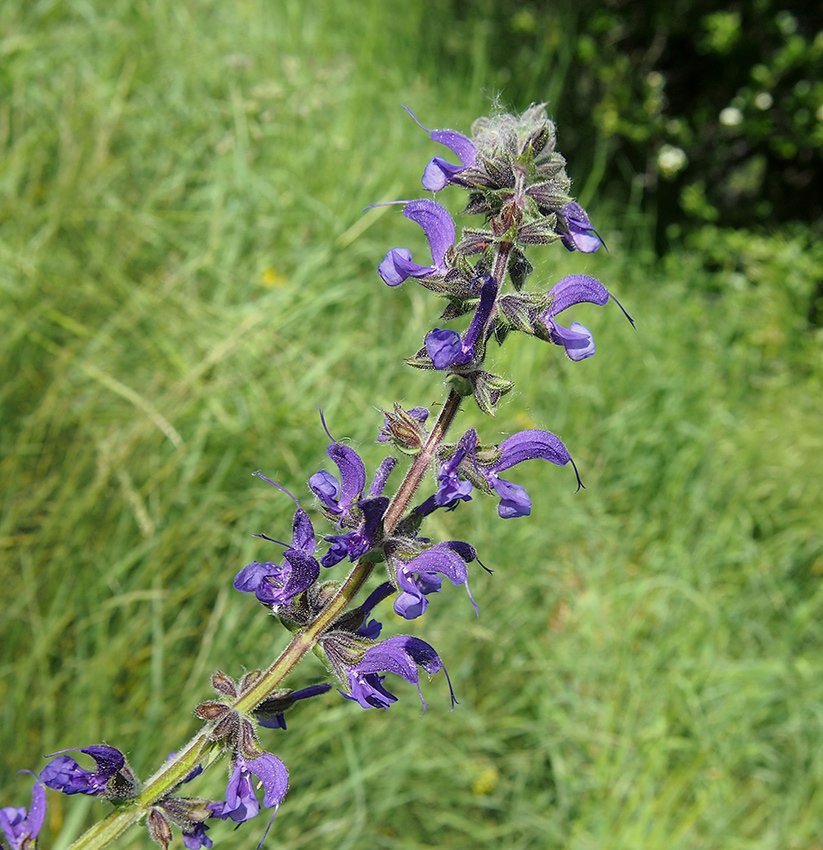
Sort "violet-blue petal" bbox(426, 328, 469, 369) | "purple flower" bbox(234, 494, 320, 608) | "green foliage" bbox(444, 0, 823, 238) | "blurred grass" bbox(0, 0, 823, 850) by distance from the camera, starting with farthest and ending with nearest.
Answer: "green foliage" bbox(444, 0, 823, 238) → "blurred grass" bbox(0, 0, 823, 850) → "purple flower" bbox(234, 494, 320, 608) → "violet-blue petal" bbox(426, 328, 469, 369)

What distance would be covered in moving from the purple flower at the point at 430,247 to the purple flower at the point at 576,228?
13 cm

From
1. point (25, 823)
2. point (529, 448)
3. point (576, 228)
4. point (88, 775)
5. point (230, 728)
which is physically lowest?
point (25, 823)

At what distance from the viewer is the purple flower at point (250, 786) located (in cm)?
110

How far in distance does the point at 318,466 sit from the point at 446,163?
1536 mm

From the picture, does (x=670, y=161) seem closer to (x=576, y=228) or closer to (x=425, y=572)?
(x=576, y=228)

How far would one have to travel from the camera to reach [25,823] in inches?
47.8

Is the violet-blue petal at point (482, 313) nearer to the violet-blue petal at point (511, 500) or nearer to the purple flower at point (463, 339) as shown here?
the purple flower at point (463, 339)

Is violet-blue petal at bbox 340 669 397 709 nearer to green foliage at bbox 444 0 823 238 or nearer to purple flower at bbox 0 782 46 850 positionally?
purple flower at bbox 0 782 46 850

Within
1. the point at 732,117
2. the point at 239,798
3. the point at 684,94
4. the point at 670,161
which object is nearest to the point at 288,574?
the point at 239,798

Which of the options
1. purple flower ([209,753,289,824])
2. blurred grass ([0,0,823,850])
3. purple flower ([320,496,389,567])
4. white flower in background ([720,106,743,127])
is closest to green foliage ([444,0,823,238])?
white flower in background ([720,106,743,127])

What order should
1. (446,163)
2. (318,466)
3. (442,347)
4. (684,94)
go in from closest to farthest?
(442,347), (446,163), (318,466), (684,94)

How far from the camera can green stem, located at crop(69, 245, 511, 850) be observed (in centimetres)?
110

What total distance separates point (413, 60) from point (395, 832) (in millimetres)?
3517

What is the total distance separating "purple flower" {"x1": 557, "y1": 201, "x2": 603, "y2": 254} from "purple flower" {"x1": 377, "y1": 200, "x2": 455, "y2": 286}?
0.13 metres
